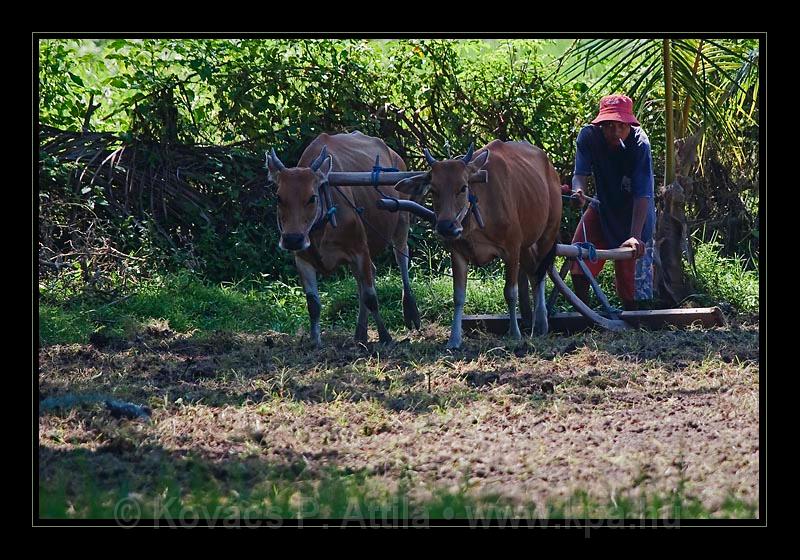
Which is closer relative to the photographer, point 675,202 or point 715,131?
point 675,202

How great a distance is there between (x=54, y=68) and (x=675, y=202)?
5603mm

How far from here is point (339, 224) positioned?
28.2ft

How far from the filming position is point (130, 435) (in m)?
5.76

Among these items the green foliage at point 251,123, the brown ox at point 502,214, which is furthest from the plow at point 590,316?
the green foliage at point 251,123

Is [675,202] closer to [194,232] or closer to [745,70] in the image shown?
[745,70]

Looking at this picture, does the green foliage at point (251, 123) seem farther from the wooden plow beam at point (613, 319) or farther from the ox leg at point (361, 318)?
the ox leg at point (361, 318)

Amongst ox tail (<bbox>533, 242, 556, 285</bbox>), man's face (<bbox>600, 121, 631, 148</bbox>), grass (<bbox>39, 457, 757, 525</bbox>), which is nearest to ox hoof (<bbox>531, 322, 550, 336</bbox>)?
ox tail (<bbox>533, 242, 556, 285</bbox>)

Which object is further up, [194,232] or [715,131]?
[715,131]

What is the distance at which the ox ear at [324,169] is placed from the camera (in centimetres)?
827

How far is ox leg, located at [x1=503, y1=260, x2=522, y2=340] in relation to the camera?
8617 millimetres

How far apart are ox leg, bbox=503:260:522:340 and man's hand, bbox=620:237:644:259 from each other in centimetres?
86

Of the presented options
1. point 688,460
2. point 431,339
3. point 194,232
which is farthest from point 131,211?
point 688,460

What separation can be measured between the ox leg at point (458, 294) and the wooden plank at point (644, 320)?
0.60 metres

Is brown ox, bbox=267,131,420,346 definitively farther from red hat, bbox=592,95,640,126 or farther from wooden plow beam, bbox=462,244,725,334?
red hat, bbox=592,95,640,126
